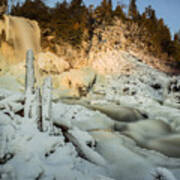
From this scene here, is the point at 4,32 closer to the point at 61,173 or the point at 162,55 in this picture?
the point at 61,173

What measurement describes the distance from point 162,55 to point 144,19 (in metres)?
5.35

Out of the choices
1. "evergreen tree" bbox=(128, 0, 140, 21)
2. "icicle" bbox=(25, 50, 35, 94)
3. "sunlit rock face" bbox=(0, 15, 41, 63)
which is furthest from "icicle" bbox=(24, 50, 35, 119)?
"evergreen tree" bbox=(128, 0, 140, 21)

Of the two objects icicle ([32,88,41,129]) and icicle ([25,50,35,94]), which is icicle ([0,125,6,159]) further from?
icicle ([25,50,35,94])

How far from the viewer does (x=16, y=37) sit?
42.0 ft

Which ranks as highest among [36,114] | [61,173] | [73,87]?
[36,114]

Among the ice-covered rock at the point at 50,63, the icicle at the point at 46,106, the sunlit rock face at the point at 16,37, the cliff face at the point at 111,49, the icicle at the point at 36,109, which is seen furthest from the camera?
the cliff face at the point at 111,49

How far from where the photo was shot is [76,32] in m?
16.3

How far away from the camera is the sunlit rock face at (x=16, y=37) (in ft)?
39.1

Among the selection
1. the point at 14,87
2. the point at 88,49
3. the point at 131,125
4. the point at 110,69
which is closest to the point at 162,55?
the point at 110,69

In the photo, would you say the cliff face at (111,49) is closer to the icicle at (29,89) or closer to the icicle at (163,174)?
the icicle at (29,89)

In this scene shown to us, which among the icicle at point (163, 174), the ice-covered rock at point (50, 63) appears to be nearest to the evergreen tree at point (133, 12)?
the ice-covered rock at point (50, 63)

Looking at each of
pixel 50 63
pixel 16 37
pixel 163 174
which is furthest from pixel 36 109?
pixel 16 37

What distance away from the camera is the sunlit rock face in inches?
469

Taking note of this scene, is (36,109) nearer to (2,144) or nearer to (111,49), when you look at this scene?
(2,144)
